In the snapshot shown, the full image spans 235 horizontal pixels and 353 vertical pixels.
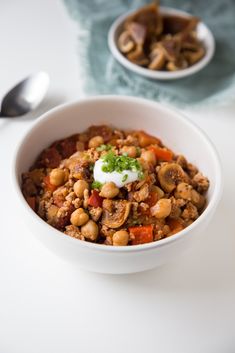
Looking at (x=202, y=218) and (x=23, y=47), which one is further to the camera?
(x=23, y=47)

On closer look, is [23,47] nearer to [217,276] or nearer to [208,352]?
[217,276]

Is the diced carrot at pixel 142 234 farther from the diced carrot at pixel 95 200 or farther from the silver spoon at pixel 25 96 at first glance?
the silver spoon at pixel 25 96

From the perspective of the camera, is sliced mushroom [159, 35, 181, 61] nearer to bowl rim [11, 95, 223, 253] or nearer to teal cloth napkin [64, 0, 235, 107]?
teal cloth napkin [64, 0, 235, 107]

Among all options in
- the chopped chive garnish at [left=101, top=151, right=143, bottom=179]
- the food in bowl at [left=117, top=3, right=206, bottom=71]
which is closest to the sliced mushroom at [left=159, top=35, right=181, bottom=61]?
the food in bowl at [left=117, top=3, right=206, bottom=71]

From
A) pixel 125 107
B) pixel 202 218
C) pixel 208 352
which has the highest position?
pixel 125 107

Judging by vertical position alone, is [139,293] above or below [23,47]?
below

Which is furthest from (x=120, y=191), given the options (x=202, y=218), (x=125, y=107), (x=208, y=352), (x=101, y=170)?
(x=208, y=352)

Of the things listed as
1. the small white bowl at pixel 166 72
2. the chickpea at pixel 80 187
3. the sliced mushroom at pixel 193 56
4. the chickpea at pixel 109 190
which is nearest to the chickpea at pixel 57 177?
the chickpea at pixel 80 187
